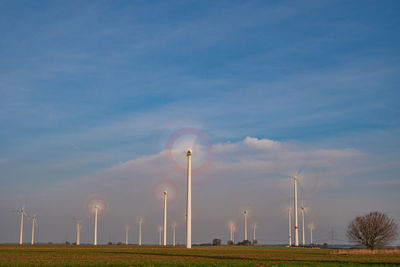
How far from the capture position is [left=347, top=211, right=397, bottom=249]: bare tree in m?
108

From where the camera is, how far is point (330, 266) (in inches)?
1885

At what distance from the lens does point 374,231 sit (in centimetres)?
10869

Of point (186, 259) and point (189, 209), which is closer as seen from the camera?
point (186, 259)

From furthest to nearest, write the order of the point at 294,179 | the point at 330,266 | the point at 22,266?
the point at 294,179, the point at 330,266, the point at 22,266

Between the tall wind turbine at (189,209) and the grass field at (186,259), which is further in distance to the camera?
the tall wind turbine at (189,209)

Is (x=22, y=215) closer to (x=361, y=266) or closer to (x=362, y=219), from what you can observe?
(x=362, y=219)

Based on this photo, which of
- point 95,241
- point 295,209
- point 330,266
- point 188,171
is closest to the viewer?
point 330,266

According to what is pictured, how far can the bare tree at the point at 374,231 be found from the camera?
10838cm

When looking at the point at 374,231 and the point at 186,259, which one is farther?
the point at 374,231

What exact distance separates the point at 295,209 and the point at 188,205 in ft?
172

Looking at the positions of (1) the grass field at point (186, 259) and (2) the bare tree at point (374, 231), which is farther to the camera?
(2) the bare tree at point (374, 231)

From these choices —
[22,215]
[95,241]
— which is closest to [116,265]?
[95,241]

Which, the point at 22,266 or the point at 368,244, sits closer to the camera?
the point at 22,266

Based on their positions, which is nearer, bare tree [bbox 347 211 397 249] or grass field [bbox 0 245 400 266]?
grass field [bbox 0 245 400 266]
